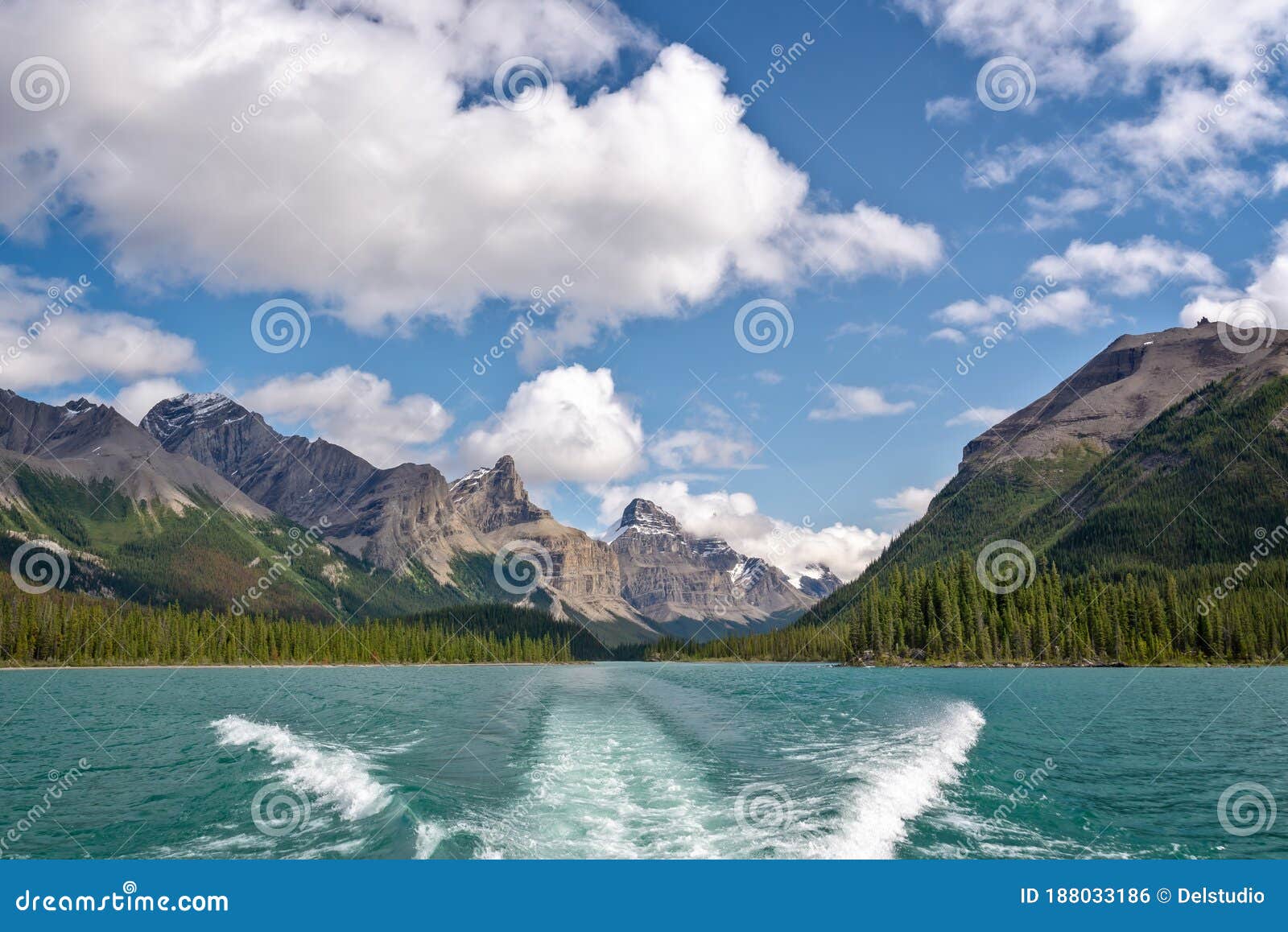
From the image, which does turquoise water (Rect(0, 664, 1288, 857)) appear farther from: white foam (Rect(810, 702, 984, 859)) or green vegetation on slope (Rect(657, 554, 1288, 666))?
green vegetation on slope (Rect(657, 554, 1288, 666))

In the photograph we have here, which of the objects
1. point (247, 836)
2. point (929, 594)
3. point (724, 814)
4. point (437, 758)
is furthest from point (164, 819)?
point (929, 594)

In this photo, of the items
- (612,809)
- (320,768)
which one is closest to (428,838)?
(612,809)

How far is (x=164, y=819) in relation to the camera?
999 inches

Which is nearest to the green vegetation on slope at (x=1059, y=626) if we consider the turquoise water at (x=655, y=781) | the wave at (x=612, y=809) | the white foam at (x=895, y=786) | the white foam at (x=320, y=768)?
the turquoise water at (x=655, y=781)

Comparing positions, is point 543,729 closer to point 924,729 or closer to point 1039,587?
point 924,729

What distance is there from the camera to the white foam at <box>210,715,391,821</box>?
27531 millimetres

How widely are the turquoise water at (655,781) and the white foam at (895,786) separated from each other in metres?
0.13

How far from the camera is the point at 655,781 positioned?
1265 inches

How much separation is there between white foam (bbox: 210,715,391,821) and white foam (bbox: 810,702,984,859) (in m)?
16.4

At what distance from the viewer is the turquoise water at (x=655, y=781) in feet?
74.3

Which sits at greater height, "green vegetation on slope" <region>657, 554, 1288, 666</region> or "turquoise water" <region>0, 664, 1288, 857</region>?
"green vegetation on slope" <region>657, 554, 1288, 666</region>

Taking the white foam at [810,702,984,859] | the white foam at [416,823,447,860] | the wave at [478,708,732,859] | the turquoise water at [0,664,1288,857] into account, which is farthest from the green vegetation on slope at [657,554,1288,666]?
the white foam at [416,823,447,860]

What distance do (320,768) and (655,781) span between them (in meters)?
15.8

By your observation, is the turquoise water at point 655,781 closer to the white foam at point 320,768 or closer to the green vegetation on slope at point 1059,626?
the white foam at point 320,768
